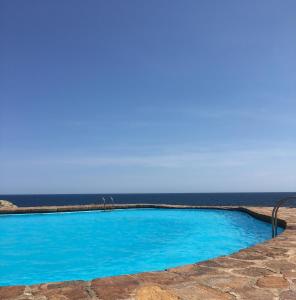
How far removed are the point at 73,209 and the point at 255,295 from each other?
53.2 feet

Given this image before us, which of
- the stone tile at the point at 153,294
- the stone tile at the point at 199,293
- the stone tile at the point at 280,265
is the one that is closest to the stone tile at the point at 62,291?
the stone tile at the point at 153,294

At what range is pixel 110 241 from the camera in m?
11.1

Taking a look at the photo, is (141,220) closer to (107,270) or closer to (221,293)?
(107,270)

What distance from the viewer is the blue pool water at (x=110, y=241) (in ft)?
25.7

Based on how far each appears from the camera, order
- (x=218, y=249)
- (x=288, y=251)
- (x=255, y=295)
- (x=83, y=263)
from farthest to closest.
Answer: (x=218, y=249) < (x=83, y=263) < (x=288, y=251) < (x=255, y=295)

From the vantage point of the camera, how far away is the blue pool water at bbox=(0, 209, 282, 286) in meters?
7.82

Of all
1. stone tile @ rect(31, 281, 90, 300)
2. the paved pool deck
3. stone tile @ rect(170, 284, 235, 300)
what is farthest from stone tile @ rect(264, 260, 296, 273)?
stone tile @ rect(31, 281, 90, 300)

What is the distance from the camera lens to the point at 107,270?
7656 mm

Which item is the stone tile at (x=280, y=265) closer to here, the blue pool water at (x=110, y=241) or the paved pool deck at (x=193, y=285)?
the paved pool deck at (x=193, y=285)

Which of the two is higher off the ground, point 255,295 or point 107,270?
point 255,295

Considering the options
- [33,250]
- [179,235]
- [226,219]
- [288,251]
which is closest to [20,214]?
[33,250]

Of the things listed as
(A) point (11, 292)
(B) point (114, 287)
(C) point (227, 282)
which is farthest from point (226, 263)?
(A) point (11, 292)

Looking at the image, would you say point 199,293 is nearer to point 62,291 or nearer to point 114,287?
point 114,287

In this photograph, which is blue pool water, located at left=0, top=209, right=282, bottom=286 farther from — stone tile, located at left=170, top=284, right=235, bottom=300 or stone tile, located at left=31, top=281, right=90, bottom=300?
stone tile, located at left=170, top=284, right=235, bottom=300
